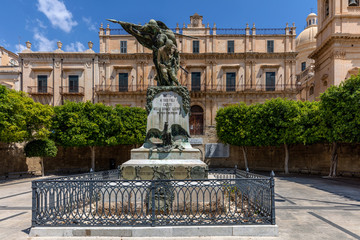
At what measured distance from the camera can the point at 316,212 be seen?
8.03 metres

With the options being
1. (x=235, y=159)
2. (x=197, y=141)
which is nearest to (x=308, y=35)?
(x=235, y=159)

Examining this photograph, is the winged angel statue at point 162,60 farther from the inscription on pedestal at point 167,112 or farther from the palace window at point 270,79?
the palace window at point 270,79

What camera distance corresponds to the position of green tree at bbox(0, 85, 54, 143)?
52.1 feet

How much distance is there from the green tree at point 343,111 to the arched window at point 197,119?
16.0m

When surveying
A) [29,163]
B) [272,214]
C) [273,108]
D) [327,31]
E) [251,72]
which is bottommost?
[29,163]

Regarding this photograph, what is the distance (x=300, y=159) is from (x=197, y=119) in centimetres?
1341

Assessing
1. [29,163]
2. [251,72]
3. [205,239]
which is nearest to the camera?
[205,239]

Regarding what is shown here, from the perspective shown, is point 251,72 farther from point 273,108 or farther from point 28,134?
point 28,134

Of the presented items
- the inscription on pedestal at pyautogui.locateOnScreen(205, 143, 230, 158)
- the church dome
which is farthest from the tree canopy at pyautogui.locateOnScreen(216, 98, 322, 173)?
the church dome

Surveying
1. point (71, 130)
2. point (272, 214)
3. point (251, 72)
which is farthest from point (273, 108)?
point (71, 130)

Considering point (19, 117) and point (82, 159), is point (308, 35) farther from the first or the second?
point (19, 117)

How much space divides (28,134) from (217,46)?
2490 cm

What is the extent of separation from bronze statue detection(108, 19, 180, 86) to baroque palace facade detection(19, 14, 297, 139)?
71.9 feet

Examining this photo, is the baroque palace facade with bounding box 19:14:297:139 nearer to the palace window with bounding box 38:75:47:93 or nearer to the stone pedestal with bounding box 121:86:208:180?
the palace window with bounding box 38:75:47:93
